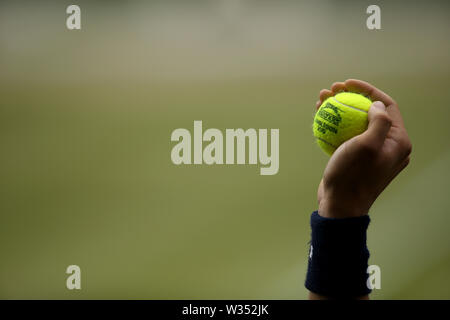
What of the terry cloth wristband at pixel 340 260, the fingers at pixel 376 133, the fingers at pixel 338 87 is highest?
the fingers at pixel 338 87

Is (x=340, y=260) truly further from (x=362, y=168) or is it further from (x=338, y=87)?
(x=338, y=87)

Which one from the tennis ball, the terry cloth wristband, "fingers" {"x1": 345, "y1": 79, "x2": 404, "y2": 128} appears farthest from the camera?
the tennis ball

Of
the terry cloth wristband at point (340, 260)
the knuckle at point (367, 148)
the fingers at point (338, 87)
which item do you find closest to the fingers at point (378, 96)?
the fingers at point (338, 87)

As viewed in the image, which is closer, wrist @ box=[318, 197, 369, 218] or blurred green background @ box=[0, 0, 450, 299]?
wrist @ box=[318, 197, 369, 218]

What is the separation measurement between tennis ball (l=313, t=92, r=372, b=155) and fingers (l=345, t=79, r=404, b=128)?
16 millimetres

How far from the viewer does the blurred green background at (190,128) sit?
1728 millimetres

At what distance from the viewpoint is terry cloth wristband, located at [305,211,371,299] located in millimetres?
511

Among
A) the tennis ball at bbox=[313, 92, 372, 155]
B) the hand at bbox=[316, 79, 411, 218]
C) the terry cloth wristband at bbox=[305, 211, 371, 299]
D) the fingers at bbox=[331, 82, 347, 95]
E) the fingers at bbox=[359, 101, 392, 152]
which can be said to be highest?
the fingers at bbox=[331, 82, 347, 95]

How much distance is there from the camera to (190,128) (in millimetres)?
1742

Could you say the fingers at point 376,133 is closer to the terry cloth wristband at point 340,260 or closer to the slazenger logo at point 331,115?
the terry cloth wristband at point 340,260

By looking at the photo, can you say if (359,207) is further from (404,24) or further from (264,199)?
(404,24)

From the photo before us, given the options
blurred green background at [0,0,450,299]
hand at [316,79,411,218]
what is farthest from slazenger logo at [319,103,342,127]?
blurred green background at [0,0,450,299]

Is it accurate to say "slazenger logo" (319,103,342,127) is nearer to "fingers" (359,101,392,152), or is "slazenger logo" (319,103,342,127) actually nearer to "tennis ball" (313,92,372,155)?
"tennis ball" (313,92,372,155)

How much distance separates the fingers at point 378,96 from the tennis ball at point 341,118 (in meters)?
0.02
